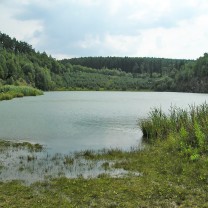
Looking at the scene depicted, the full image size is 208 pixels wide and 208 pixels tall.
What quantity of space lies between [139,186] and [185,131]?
793 centimetres

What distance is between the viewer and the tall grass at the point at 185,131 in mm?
17642

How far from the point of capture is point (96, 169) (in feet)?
52.1

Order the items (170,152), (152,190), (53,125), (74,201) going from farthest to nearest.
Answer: (53,125)
(170,152)
(152,190)
(74,201)

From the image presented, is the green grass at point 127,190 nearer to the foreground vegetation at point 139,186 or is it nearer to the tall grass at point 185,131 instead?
the foreground vegetation at point 139,186

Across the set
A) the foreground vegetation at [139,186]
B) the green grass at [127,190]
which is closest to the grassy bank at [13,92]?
the foreground vegetation at [139,186]

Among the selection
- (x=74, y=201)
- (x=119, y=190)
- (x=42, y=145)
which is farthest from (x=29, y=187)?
(x=42, y=145)

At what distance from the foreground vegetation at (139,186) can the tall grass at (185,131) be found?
0.07m

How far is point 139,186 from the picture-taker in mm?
12641

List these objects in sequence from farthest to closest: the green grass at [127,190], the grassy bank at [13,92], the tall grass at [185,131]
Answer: the grassy bank at [13,92] → the tall grass at [185,131] → the green grass at [127,190]

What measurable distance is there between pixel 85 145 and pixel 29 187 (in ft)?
35.8

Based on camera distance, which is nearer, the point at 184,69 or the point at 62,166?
the point at 62,166

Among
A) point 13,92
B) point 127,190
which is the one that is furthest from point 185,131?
point 13,92

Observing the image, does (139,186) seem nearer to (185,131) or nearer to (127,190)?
(127,190)

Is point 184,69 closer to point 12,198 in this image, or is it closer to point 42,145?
point 42,145
